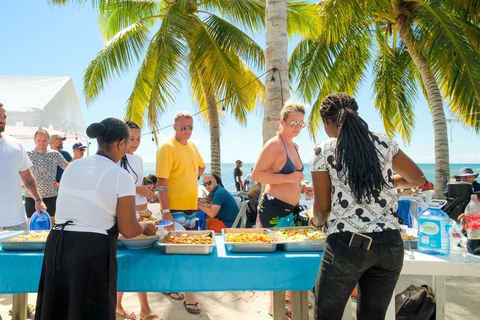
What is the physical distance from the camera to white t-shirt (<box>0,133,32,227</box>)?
3.03m

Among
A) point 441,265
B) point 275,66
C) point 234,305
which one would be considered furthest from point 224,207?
point 441,265

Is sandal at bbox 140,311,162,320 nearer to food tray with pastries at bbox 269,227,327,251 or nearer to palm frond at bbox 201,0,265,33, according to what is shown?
food tray with pastries at bbox 269,227,327,251

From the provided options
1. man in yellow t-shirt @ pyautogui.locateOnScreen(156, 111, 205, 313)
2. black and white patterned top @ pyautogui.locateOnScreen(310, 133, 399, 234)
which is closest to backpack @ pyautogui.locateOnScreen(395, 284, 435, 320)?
black and white patterned top @ pyautogui.locateOnScreen(310, 133, 399, 234)

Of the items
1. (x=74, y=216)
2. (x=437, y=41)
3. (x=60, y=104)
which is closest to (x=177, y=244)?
(x=74, y=216)

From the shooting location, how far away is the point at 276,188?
2863mm

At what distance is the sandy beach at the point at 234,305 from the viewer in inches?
127

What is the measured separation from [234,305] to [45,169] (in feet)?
11.7

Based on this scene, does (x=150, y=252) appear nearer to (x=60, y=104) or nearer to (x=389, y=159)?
(x=389, y=159)

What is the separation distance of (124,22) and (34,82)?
4709mm

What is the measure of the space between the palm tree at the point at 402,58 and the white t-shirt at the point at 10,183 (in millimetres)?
6417

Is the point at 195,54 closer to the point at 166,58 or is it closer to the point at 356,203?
the point at 166,58

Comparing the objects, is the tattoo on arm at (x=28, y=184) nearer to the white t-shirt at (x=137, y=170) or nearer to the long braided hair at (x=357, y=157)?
the white t-shirt at (x=137, y=170)

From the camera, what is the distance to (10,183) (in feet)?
10.1

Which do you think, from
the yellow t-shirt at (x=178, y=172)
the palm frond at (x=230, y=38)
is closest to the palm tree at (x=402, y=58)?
the palm frond at (x=230, y=38)
